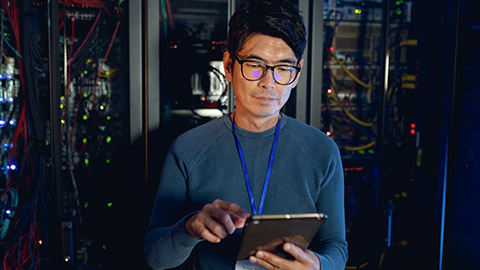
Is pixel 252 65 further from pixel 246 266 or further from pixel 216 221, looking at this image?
pixel 246 266

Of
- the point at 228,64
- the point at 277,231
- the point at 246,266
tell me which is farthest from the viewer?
the point at 228,64

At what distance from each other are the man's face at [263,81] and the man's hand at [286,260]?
437 millimetres

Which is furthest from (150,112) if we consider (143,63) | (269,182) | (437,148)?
(437,148)

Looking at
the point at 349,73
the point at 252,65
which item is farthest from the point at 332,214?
the point at 349,73

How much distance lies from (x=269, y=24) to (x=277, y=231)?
2.08ft

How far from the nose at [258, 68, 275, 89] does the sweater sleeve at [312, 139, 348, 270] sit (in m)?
0.30

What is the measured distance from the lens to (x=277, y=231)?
883 mm

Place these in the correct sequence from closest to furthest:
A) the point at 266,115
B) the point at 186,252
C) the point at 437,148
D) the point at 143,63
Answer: the point at 186,252, the point at 266,115, the point at 143,63, the point at 437,148

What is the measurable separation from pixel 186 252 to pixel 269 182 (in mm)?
340

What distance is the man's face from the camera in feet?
3.83

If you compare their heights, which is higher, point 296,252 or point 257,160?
point 257,160

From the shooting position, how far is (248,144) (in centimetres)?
124

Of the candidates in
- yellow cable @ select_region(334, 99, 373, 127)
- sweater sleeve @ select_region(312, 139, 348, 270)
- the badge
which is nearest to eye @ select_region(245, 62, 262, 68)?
sweater sleeve @ select_region(312, 139, 348, 270)

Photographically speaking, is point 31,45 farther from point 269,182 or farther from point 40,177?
point 269,182
